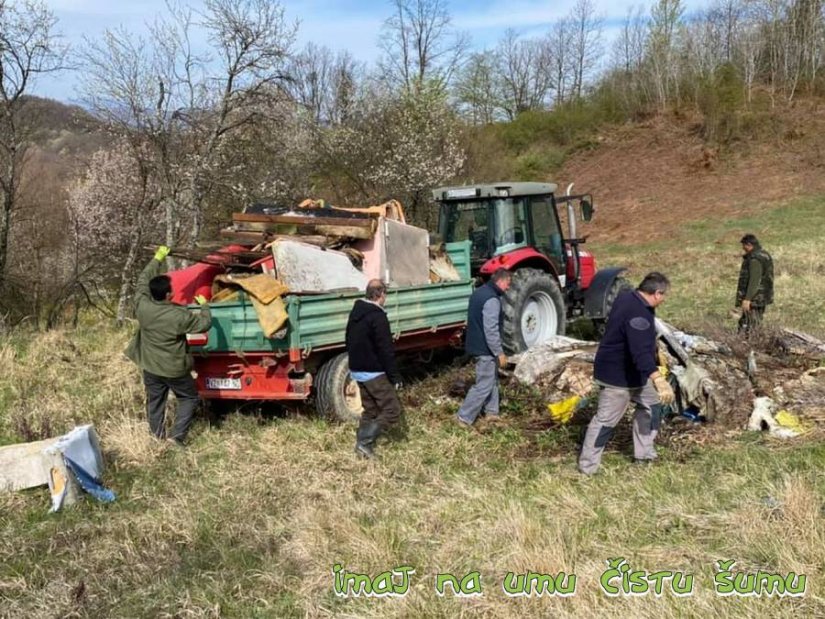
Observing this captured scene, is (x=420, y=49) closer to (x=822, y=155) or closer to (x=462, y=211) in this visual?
(x=822, y=155)

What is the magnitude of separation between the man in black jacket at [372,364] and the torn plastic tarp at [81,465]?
6.16 feet

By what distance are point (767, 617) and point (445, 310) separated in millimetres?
4967

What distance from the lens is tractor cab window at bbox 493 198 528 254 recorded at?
8633 millimetres

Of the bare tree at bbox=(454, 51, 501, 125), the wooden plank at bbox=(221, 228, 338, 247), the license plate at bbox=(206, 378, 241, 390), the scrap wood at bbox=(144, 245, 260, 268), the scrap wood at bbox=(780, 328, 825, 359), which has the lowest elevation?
the license plate at bbox=(206, 378, 241, 390)

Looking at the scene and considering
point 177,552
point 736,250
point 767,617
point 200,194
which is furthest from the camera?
point 736,250

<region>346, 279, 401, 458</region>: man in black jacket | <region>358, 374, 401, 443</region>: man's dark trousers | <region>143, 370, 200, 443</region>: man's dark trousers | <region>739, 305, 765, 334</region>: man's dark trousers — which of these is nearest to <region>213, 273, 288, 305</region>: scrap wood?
<region>346, 279, 401, 458</region>: man in black jacket

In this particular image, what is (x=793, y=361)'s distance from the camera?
6.95 meters

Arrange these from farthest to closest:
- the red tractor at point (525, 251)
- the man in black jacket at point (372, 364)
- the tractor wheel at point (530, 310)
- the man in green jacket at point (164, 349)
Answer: the red tractor at point (525, 251), the tractor wheel at point (530, 310), the man in green jacket at point (164, 349), the man in black jacket at point (372, 364)

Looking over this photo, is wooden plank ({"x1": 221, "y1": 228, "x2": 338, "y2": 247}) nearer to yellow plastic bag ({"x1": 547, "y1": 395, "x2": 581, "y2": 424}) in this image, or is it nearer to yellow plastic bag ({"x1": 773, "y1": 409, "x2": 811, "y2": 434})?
yellow plastic bag ({"x1": 547, "y1": 395, "x2": 581, "y2": 424})

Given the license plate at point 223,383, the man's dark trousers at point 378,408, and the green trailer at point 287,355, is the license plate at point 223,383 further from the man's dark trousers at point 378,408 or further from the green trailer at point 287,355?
the man's dark trousers at point 378,408

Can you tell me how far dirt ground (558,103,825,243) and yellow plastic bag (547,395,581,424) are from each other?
21145mm

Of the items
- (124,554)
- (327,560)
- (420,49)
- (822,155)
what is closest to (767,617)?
(327,560)

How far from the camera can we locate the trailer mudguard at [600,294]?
911cm

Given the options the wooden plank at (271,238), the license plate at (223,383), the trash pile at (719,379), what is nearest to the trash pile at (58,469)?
the license plate at (223,383)
